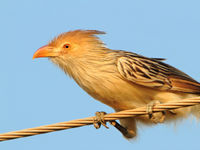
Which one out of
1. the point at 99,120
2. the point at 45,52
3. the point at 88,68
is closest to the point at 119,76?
the point at 88,68

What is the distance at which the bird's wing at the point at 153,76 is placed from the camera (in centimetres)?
725

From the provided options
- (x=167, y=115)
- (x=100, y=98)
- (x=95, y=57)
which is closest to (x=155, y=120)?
(x=167, y=115)

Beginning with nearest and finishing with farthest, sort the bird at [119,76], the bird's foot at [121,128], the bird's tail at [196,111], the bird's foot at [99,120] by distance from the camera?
the bird's foot at [99,120]
the bird at [119,76]
the bird's tail at [196,111]
the bird's foot at [121,128]

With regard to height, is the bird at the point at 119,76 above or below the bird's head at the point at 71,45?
below

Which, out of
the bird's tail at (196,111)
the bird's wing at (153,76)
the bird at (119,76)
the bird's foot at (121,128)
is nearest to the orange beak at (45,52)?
the bird at (119,76)

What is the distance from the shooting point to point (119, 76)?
721 centimetres

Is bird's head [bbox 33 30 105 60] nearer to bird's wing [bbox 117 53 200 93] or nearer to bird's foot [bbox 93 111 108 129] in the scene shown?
bird's wing [bbox 117 53 200 93]

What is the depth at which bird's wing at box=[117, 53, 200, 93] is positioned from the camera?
7.25m

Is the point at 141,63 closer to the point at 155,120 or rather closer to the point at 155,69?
the point at 155,69

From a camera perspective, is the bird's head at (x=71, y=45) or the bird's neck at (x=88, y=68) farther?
the bird's head at (x=71, y=45)

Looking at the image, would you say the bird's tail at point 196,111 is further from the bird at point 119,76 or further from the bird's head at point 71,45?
the bird's head at point 71,45

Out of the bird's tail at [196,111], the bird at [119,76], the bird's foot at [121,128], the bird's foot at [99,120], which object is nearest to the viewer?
the bird's foot at [99,120]

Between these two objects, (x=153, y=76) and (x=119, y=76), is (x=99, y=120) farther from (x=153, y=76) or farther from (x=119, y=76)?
(x=153, y=76)

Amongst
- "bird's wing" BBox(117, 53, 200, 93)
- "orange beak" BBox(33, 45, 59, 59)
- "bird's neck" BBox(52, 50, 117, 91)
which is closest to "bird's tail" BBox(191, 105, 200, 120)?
"bird's wing" BBox(117, 53, 200, 93)
